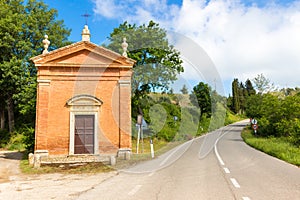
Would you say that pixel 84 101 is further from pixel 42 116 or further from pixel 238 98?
pixel 238 98

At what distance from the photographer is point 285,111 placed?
2788 cm

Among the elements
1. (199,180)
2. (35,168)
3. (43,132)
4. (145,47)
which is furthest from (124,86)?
(145,47)

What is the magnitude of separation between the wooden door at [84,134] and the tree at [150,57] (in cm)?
1171

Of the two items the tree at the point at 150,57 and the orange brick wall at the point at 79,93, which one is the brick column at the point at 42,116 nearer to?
the orange brick wall at the point at 79,93

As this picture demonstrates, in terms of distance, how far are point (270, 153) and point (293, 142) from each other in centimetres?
605

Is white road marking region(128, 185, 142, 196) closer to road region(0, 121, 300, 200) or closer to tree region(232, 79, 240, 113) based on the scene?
road region(0, 121, 300, 200)

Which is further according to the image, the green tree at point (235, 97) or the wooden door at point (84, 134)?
the green tree at point (235, 97)

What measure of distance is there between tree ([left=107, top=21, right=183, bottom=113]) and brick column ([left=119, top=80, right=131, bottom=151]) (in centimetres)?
1097

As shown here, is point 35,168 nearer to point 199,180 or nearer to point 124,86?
point 124,86

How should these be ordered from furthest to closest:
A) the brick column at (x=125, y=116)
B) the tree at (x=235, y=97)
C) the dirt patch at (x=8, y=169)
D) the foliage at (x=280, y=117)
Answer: the tree at (x=235, y=97), the foliage at (x=280, y=117), the brick column at (x=125, y=116), the dirt patch at (x=8, y=169)

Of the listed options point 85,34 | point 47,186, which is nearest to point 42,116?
point 85,34

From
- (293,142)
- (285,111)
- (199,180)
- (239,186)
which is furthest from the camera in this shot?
(285,111)

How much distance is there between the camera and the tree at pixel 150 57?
27.8 meters

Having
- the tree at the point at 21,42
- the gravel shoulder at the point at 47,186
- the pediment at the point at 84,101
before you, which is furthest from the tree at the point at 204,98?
the gravel shoulder at the point at 47,186
